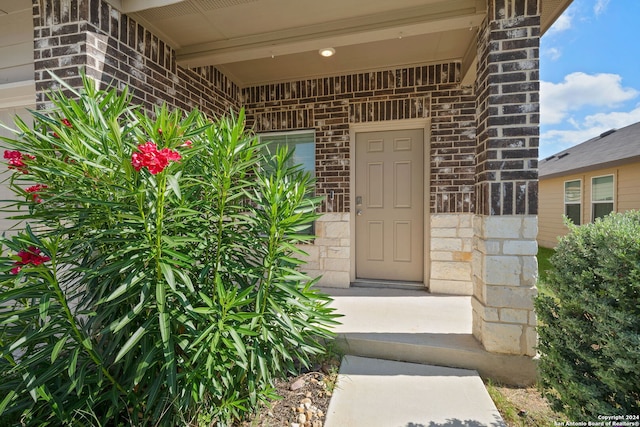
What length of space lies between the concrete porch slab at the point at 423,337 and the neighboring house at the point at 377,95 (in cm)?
13

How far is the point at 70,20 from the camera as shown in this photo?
7.41ft

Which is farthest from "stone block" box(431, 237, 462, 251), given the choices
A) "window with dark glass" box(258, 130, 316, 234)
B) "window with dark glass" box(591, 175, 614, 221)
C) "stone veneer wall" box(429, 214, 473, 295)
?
"window with dark glass" box(591, 175, 614, 221)

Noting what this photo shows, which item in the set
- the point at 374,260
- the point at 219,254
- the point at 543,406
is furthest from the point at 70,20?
the point at 543,406

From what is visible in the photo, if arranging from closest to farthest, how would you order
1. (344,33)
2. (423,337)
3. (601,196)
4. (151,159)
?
(151,159), (423,337), (344,33), (601,196)

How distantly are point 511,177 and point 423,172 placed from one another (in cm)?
162

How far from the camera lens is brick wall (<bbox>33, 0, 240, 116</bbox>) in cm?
225

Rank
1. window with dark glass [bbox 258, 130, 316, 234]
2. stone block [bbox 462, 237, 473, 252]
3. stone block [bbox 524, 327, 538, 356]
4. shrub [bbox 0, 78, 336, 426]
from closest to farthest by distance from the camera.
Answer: shrub [bbox 0, 78, 336, 426] → stone block [bbox 524, 327, 538, 356] → stone block [bbox 462, 237, 473, 252] → window with dark glass [bbox 258, 130, 316, 234]

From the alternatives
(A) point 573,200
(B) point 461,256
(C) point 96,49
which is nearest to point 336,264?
(B) point 461,256

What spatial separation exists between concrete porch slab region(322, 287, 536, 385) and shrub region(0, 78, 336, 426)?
0.91m

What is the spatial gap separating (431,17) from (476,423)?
292cm

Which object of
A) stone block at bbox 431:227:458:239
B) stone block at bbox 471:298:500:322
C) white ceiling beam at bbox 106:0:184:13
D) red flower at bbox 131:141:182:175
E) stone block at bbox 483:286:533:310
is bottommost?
stone block at bbox 471:298:500:322

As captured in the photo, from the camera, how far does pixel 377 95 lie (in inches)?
146

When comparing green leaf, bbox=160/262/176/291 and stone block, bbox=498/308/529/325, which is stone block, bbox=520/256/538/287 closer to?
stone block, bbox=498/308/529/325

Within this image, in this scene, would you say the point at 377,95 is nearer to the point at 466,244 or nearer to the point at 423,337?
the point at 466,244
